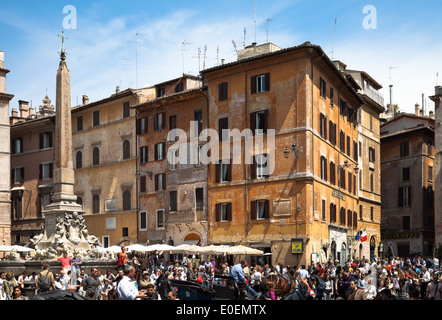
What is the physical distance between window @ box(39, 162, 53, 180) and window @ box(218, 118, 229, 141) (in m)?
18.3

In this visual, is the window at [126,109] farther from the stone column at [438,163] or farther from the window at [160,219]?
the stone column at [438,163]

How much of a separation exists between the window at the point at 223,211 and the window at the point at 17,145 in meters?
22.7

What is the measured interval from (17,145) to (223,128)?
→ 76.5 feet

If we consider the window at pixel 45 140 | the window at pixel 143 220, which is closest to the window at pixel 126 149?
the window at pixel 143 220

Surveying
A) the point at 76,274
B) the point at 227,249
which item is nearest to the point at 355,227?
the point at 227,249

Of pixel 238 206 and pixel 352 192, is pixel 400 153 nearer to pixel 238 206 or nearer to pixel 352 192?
pixel 352 192

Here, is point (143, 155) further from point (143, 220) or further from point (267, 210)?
point (267, 210)

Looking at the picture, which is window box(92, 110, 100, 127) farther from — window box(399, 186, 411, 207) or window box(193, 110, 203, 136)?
window box(399, 186, 411, 207)

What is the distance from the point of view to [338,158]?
43.5 m

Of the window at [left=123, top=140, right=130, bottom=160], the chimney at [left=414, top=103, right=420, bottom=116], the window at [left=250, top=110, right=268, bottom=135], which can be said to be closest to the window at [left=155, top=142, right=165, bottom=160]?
the window at [left=123, top=140, right=130, bottom=160]

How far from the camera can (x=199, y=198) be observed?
41.6 m

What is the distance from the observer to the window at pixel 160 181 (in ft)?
145

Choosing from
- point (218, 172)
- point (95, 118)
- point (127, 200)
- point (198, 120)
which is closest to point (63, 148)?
point (218, 172)

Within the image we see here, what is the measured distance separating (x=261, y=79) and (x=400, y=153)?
22.3 metres
